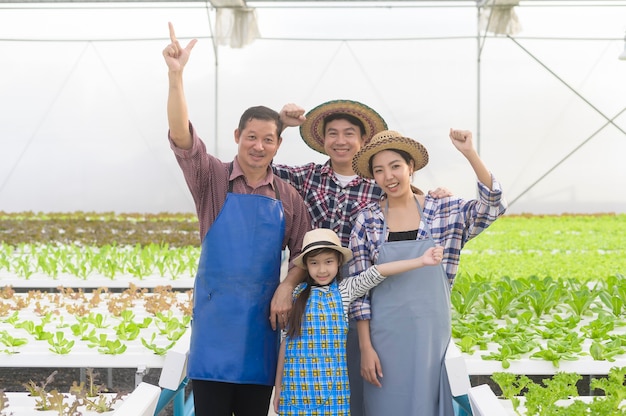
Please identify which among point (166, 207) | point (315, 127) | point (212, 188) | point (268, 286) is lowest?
point (268, 286)

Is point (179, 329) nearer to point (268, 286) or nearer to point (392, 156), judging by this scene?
point (268, 286)

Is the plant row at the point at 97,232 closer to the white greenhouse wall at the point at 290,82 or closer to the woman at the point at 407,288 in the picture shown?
the white greenhouse wall at the point at 290,82

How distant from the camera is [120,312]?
4.02m

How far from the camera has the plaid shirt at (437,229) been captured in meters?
2.30

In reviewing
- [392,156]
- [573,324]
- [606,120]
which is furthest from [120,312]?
[606,120]

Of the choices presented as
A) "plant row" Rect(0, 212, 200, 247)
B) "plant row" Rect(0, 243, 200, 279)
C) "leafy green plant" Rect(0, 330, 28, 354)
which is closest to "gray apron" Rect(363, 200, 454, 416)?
"leafy green plant" Rect(0, 330, 28, 354)

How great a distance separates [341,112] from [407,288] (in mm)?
756

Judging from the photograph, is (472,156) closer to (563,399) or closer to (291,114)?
(291,114)

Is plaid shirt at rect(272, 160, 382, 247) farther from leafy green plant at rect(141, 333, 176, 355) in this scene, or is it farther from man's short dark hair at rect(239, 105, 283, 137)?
leafy green plant at rect(141, 333, 176, 355)

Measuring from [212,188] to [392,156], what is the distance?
0.64 m

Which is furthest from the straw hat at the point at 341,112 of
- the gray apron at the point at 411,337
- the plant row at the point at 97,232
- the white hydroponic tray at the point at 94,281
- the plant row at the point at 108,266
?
the plant row at the point at 97,232

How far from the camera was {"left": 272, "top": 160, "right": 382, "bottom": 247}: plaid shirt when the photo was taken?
8.28ft

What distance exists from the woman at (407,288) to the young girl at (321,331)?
0.27ft

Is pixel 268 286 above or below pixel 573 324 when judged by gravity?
above
